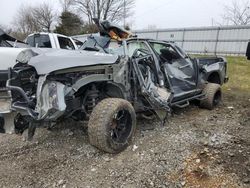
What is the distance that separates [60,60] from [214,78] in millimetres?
4900

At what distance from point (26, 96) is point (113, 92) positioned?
148 cm

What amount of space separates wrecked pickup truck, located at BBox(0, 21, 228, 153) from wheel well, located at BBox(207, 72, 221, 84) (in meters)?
1.55

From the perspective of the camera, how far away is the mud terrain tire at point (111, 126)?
4148 mm

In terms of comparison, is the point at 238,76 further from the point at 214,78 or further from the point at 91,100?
the point at 91,100

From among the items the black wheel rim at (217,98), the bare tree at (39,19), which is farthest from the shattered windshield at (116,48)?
the bare tree at (39,19)

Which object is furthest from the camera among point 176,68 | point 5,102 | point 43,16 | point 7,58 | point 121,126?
point 43,16

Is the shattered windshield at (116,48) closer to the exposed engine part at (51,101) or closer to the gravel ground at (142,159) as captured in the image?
the gravel ground at (142,159)

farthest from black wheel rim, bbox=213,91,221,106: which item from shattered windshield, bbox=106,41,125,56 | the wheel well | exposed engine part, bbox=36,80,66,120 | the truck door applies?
exposed engine part, bbox=36,80,66,120

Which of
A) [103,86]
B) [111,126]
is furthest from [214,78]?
[111,126]

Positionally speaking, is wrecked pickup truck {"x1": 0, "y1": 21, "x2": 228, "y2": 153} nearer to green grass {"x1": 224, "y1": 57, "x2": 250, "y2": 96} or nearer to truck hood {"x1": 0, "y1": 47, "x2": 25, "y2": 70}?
truck hood {"x1": 0, "y1": 47, "x2": 25, "y2": 70}

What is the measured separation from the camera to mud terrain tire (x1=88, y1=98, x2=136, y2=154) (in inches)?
163

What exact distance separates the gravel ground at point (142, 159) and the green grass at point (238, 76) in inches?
158

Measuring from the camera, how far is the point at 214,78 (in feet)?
25.7

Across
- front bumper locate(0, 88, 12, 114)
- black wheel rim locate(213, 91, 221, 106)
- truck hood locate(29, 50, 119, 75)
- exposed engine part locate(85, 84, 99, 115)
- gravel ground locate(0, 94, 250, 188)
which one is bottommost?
gravel ground locate(0, 94, 250, 188)
